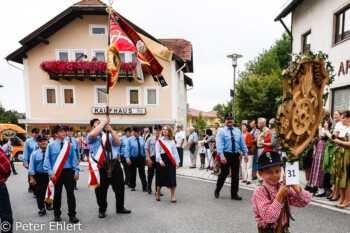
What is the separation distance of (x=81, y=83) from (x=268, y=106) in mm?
16008

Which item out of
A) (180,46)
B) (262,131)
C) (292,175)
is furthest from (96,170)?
(180,46)

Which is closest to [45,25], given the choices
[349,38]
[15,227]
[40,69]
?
[40,69]

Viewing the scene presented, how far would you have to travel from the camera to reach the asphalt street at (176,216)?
3.62 metres

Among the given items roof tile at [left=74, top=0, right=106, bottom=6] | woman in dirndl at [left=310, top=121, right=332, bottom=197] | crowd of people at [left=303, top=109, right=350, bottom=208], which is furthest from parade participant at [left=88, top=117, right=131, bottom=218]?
roof tile at [left=74, top=0, right=106, bottom=6]

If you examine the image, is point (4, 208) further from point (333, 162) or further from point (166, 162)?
point (333, 162)

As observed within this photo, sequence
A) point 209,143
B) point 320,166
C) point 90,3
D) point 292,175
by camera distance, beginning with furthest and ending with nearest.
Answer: point 90,3 < point 209,143 < point 320,166 < point 292,175

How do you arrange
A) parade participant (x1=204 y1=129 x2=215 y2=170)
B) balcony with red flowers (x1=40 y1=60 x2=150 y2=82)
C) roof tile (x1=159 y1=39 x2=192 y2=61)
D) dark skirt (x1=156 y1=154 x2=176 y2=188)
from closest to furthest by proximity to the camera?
dark skirt (x1=156 y1=154 x2=176 y2=188), parade participant (x1=204 y1=129 x2=215 y2=170), balcony with red flowers (x1=40 y1=60 x2=150 y2=82), roof tile (x1=159 y1=39 x2=192 y2=61)

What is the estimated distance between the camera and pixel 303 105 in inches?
66.9

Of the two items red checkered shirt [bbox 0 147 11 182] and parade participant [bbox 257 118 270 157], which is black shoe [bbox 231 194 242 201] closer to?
parade participant [bbox 257 118 270 157]

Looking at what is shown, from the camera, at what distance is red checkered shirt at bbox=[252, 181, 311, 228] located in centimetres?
162

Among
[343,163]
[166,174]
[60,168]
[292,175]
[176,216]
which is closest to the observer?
[292,175]

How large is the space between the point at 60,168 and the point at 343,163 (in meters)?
5.72

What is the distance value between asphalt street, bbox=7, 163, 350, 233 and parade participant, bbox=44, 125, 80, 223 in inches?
15.3

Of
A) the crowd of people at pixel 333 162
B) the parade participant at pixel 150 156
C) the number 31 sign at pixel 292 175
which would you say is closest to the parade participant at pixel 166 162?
the parade participant at pixel 150 156
